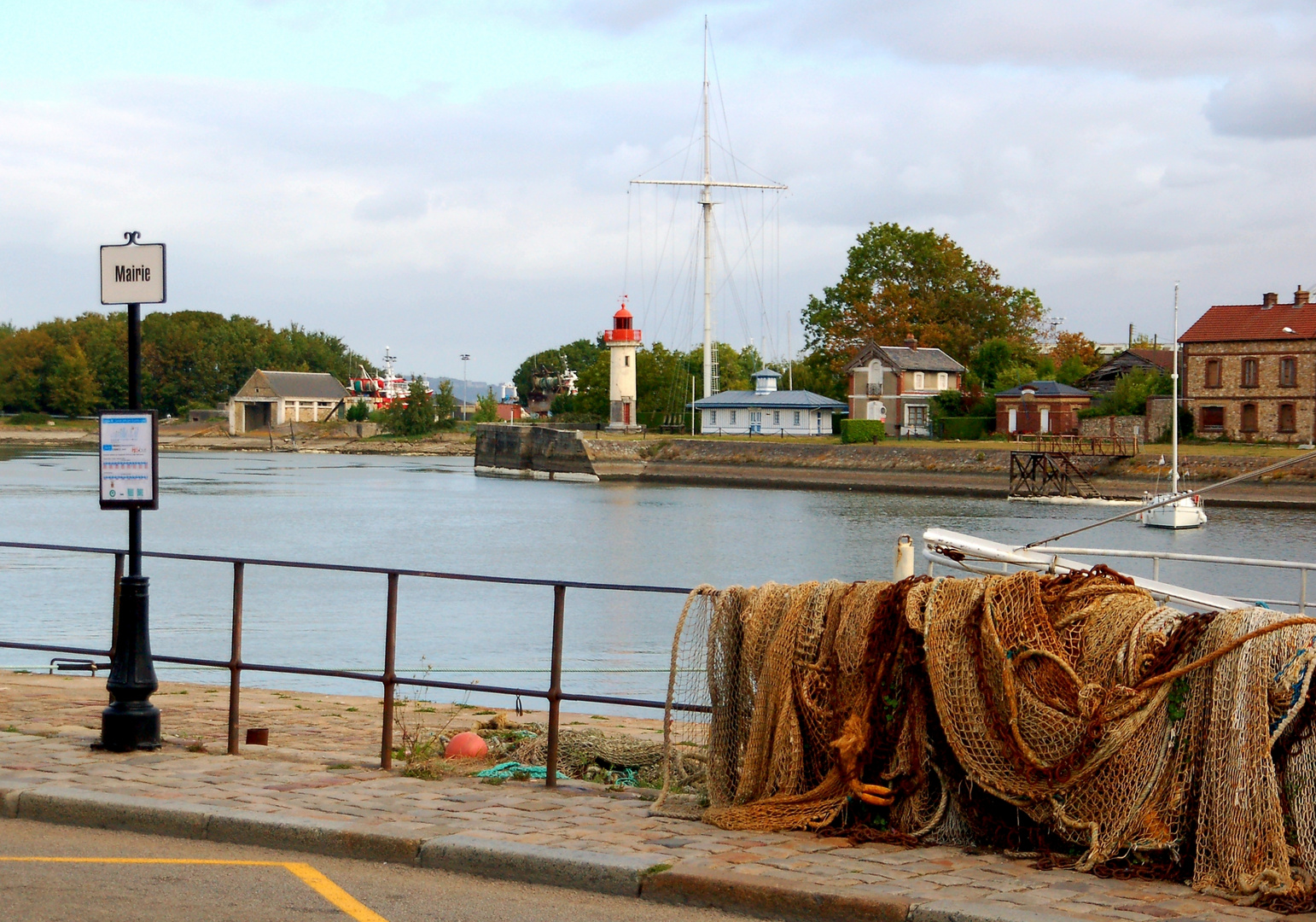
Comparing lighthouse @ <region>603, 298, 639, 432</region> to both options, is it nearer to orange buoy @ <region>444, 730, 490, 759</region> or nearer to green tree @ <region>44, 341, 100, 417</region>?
green tree @ <region>44, 341, 100, 417</region>

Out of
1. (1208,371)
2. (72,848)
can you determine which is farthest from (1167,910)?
(1208,371)

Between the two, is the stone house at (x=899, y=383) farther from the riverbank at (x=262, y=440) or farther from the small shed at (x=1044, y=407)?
the riverbank at (x=262, y=440)

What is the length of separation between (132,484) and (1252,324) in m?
78.4

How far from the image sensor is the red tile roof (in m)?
75.2

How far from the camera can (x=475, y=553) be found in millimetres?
47031

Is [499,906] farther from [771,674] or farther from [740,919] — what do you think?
[771,674]

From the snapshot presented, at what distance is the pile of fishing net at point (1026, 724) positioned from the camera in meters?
5.80

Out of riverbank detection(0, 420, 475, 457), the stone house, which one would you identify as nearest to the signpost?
the stone house

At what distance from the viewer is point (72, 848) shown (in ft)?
21.2

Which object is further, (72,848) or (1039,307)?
(1039,307)

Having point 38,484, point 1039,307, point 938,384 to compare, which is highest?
point 1039,307

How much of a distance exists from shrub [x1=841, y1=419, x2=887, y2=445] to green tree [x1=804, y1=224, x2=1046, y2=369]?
445 inches

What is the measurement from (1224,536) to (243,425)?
137317mm

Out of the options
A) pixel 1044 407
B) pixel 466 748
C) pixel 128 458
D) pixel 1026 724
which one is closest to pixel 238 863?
pixel 466 748
